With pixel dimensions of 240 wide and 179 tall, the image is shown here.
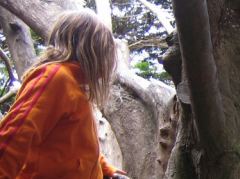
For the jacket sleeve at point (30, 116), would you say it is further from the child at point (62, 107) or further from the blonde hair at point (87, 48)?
the blonde hair at point (87, 48)

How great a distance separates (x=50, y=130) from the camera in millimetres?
1389

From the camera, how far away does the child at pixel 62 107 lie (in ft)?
4.28

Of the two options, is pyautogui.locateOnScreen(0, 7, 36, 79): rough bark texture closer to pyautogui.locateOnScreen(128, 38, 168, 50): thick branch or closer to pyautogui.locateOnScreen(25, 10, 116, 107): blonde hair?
pyautogui.locateOnScreen(128, 38, 168, 50): thick branch

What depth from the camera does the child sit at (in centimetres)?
130

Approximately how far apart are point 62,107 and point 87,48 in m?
0.22

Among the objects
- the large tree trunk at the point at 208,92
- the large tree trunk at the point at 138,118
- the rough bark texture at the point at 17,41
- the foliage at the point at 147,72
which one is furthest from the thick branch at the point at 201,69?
the foliage at the point at 147,72

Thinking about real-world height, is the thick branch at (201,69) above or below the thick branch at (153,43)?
above

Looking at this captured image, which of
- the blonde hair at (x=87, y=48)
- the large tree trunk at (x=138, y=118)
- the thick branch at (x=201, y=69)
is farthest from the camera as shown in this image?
the large tree trunk at (x=138, y=118)

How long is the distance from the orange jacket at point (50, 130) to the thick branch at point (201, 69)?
1.23 feet

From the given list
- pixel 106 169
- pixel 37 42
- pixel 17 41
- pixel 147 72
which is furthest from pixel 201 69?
pixel 37 42

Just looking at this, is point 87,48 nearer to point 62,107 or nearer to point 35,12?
point 62,107

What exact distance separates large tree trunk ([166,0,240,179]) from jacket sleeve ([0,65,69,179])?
392 millimetres

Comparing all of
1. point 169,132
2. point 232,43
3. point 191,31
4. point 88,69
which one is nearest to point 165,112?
point 169,132

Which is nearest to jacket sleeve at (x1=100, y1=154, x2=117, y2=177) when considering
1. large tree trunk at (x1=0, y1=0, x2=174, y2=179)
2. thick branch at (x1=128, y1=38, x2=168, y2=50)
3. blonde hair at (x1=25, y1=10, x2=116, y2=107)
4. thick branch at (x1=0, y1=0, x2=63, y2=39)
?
blonde hair at (x1=25, y1=10, x2=116, y2=107)
